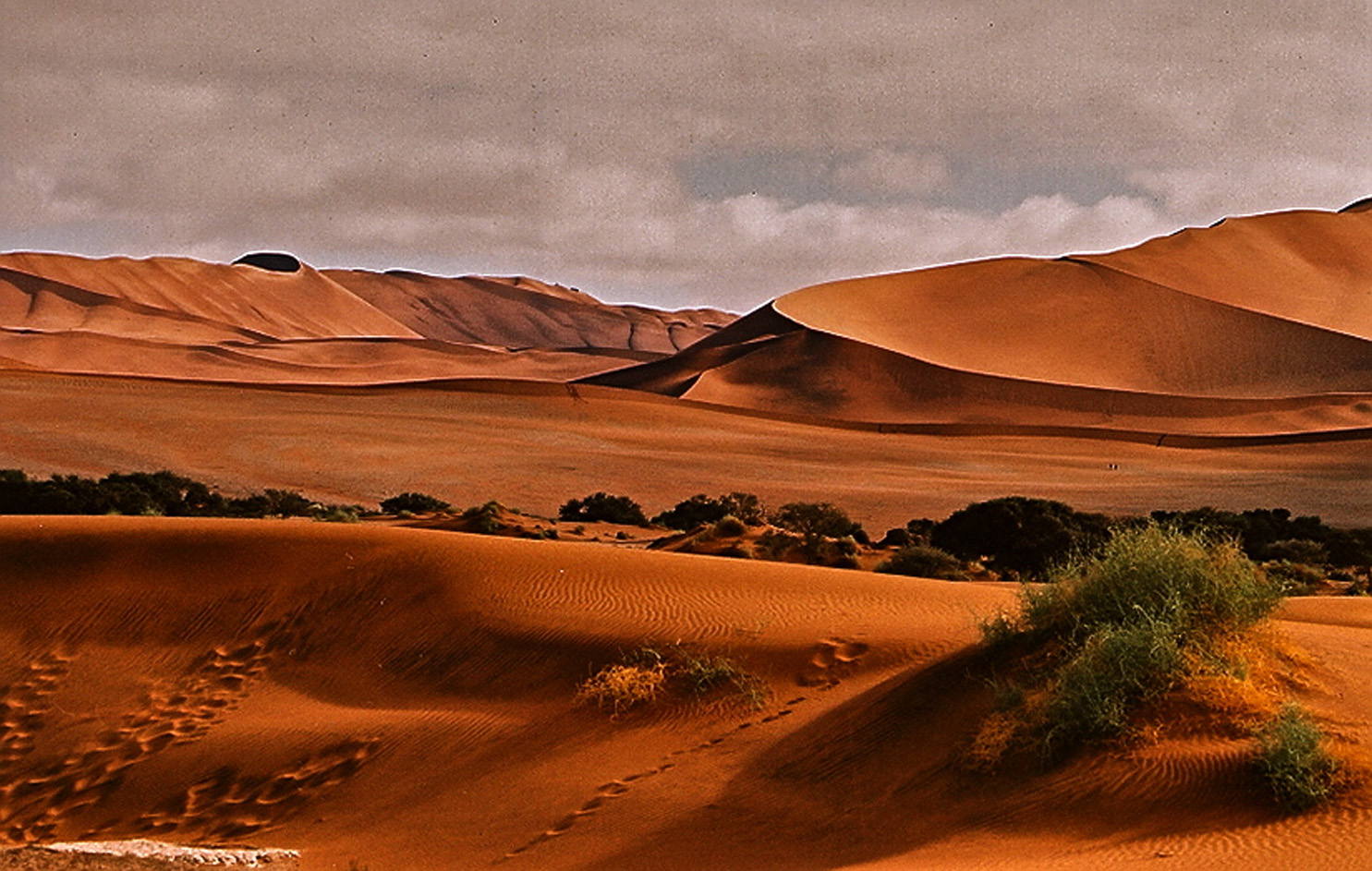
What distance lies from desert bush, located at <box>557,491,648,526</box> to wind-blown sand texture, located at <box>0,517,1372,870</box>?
628 inches

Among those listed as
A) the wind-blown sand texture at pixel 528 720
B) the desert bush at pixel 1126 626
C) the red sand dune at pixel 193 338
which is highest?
the red sand dune at pixel 193 338

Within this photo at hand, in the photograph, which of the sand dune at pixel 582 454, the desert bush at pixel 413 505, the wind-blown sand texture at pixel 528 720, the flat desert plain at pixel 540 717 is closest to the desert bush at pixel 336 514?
the desert bush at pixel 413 505

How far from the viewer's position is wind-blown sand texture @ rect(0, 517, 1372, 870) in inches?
347

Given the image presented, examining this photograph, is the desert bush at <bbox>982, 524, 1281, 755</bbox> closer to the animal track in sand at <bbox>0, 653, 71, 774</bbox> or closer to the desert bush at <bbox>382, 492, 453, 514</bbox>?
the animal track in sand at <bbox>0, 653, 71, 774</bbox>

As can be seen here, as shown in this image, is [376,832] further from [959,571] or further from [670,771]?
[959,571]

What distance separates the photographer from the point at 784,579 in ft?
53.1

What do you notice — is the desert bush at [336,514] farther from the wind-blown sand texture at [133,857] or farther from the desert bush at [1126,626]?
the desert bush at [1126,626]

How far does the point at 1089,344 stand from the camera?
94312 mm

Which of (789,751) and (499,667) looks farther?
(499,667)

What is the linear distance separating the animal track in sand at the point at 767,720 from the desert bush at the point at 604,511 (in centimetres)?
1994

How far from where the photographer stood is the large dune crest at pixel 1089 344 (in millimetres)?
Result: 80812

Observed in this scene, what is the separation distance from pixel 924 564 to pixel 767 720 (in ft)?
35.3

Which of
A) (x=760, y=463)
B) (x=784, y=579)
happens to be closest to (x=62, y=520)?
(x=784, y=579)

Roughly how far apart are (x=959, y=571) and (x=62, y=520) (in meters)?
12.9
